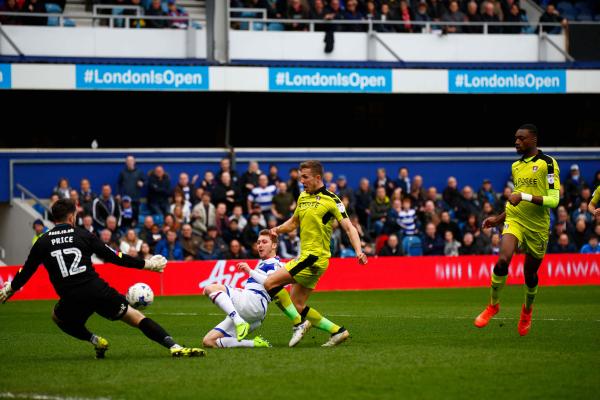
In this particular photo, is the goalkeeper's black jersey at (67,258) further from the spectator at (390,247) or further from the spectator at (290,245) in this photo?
the spectator at (390,247)

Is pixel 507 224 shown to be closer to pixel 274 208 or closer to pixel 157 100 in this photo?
pixel 274 208

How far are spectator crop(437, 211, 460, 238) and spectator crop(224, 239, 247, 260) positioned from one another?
16.6ft

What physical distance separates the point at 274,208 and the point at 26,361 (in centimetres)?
1489

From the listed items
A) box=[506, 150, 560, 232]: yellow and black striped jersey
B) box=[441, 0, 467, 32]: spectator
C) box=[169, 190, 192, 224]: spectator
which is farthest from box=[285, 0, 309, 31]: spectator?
box=[506, 150, 560, 232]: yellow and black striped jersey

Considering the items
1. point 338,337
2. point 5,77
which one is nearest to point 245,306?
point 338,337

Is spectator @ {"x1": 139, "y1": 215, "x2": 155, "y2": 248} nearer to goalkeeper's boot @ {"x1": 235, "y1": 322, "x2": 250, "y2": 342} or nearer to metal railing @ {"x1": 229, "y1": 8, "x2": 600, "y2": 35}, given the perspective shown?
metal railing @ {"x1": 229, "y1": 8, "x2": 600, "y2": 35}

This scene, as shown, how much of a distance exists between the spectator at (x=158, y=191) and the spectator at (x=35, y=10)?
541cm

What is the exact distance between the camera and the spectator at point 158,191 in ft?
87.1

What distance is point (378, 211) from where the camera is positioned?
2739 cm

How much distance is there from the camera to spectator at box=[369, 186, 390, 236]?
2731 centimetres

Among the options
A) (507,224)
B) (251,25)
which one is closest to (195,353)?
(507,224)

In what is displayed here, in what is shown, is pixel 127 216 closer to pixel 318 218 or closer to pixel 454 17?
pixel 454 17

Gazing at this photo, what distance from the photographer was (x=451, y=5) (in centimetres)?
3195

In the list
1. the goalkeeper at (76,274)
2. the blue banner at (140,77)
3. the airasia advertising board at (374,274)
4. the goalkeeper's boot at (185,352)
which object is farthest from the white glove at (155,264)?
the blue banner at (140,77)
